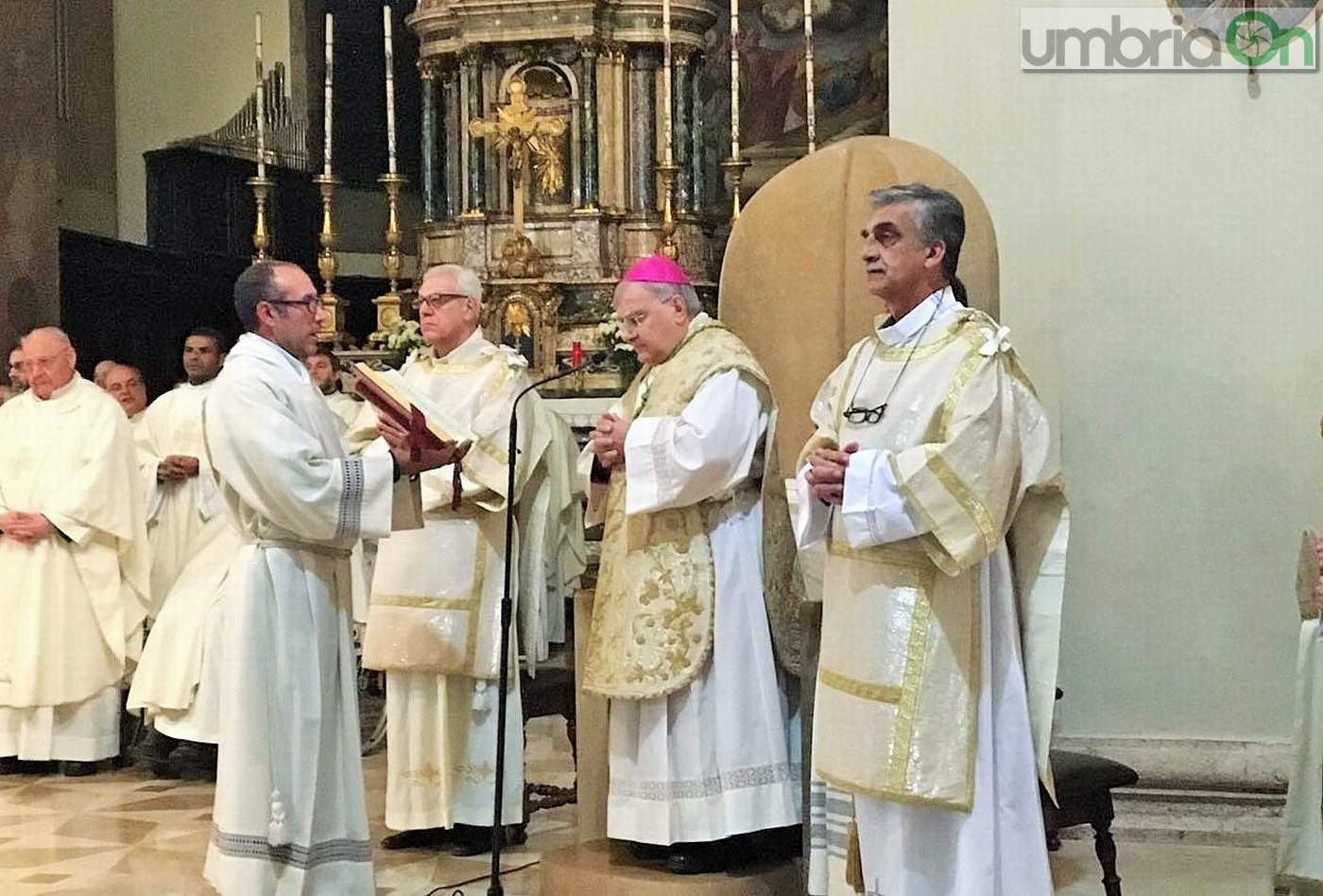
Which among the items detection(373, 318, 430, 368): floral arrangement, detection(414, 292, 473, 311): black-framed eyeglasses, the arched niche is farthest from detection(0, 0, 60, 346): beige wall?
the arched niche

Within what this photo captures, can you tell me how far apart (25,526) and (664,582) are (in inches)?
150

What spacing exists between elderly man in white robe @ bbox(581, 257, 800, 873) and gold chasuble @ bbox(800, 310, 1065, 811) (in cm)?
65

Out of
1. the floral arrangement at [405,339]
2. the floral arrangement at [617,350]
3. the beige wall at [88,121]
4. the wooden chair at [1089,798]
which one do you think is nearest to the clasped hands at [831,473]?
the wooden chair at [1089,798]

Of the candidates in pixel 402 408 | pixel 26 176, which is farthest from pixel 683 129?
pixel 402 408

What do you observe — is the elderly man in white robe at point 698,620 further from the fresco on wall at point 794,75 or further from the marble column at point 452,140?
the fresco on wall at point 794,75

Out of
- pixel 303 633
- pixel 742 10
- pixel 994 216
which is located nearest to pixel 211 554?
pixel 303 633

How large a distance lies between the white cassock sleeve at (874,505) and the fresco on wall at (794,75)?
8.65 metres

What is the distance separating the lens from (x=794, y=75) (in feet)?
40.9

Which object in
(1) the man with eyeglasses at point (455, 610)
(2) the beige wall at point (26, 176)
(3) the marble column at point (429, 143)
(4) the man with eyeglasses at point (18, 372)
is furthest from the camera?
(3) the marble column at point (429, 143)

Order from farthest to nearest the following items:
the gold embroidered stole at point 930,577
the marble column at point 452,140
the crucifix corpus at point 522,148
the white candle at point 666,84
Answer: the marble column at point 452,140
the crucifix corpus at point 522,148
the white candle at point 666,84
the gold embroidered stole at point 930,577

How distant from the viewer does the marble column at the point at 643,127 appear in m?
11.0

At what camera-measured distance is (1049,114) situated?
5586 mm

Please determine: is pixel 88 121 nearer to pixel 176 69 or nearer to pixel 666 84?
pixel 176 69

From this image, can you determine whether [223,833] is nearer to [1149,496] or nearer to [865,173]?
[865,173]
